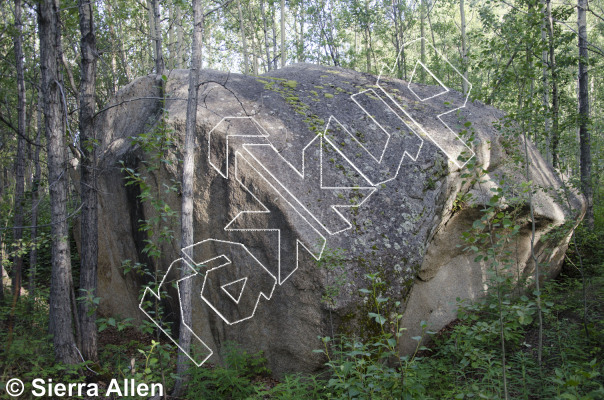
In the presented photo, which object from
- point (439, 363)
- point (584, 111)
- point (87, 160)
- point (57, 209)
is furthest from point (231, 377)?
point (584, 111)

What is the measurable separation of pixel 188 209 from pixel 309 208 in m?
1.51

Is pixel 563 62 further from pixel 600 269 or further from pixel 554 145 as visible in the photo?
pixel 600 269

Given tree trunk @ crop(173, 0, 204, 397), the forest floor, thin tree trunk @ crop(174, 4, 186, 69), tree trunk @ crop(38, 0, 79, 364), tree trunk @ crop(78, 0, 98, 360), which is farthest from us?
thin tree trunk @ crop(174, 4, 186, 69)

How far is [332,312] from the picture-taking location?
15.3 ft

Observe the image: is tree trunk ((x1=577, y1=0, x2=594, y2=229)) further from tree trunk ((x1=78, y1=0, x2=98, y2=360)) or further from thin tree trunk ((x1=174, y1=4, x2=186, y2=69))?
tree trunk ((x1=78, y1=0, x2=98, y2=360))

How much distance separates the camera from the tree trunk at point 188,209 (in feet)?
15.7

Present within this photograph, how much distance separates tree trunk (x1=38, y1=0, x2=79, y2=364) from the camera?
526cm

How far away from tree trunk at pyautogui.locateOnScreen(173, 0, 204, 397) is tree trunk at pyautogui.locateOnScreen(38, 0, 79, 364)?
1637 mm

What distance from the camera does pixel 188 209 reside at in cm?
495

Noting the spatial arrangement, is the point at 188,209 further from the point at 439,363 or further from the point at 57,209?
the point at 439,363

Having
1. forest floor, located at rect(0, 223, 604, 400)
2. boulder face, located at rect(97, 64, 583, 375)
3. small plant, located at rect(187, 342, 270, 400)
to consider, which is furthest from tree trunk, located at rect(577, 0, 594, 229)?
small plant, located at rect(187, 342, 270, 400)

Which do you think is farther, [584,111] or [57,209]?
[584,111]

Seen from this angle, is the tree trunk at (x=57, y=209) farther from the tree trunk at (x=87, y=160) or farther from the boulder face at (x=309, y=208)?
the boulder face at (x=309, y=208)

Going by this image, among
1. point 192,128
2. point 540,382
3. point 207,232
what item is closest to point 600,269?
point 540,382
